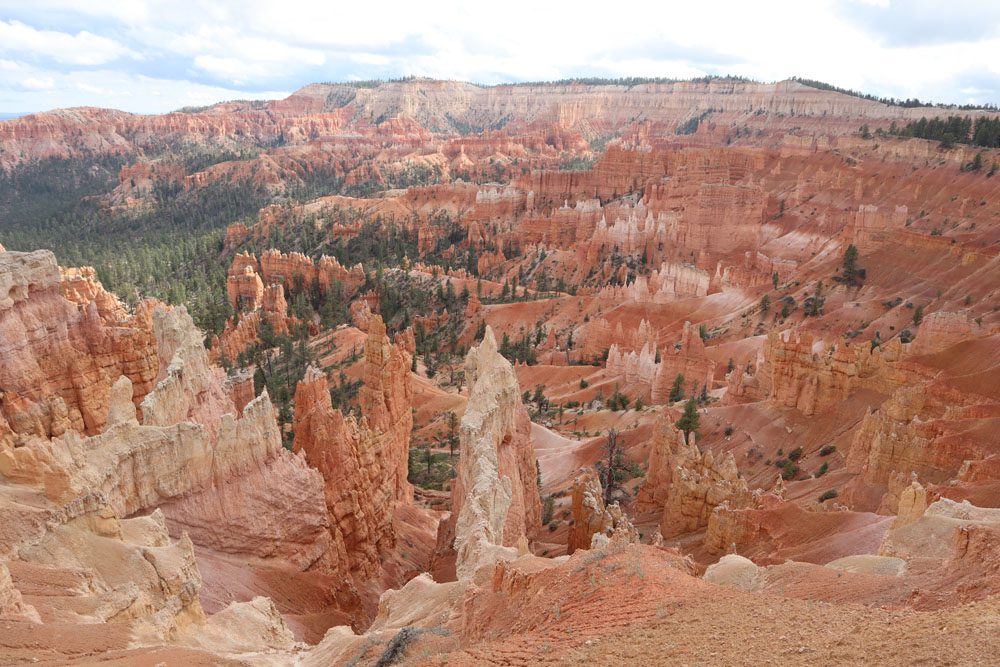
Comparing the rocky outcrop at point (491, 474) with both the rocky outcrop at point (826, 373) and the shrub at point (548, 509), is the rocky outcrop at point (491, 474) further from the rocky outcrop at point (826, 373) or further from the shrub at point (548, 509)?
the rocky outcrop at point (826, 373)

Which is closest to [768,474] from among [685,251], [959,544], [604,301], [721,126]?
[959,544]

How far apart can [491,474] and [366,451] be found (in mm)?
8104

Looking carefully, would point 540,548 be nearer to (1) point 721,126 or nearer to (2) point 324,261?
(2) point 324,261

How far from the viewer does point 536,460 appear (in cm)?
2673

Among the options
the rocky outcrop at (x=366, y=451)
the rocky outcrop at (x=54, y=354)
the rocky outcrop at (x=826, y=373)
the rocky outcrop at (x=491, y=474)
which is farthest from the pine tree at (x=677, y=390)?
the rocky outcrop at (x=54, y=354)

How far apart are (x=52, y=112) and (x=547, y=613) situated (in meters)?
225

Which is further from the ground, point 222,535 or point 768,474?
point 222,535

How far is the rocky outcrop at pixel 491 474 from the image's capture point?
1331 cm

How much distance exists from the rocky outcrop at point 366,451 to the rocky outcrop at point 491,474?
2.44 m

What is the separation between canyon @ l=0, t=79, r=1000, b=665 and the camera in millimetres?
9031

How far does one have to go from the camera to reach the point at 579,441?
1362 inches

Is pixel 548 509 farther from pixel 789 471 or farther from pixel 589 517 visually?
pixel 789 471

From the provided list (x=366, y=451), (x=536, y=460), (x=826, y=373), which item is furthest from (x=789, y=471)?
(x=366, y=451)

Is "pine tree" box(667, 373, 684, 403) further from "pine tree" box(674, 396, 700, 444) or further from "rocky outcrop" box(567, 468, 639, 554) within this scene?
"rocky outcrop" box(567, 468, 639, 554)
